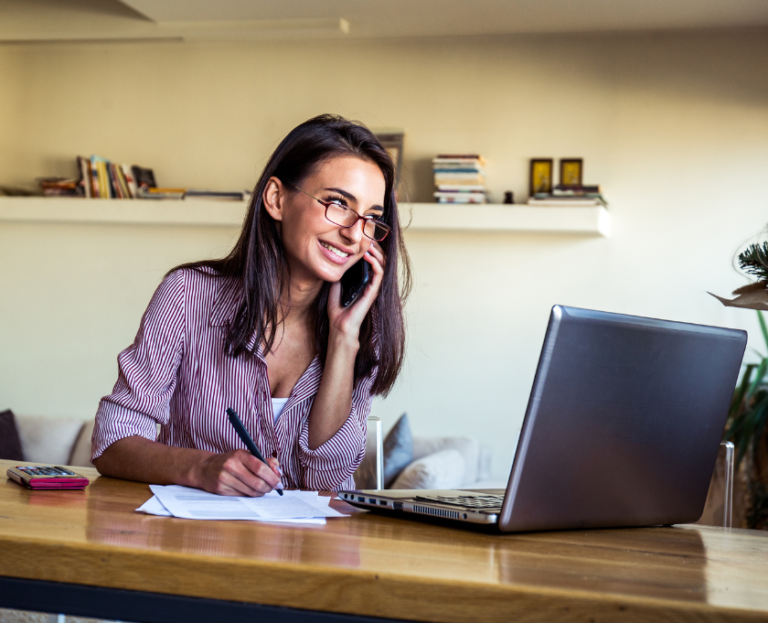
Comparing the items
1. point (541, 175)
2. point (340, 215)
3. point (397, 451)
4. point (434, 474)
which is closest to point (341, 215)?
point (340, 215)

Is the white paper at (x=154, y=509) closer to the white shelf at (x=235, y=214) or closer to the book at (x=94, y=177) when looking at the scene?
the white shelf at (x=235, y=214)

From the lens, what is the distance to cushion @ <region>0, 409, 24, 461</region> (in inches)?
142

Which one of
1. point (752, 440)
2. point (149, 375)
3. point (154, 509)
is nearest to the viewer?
point (154, 509)

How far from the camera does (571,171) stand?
12.1 feet

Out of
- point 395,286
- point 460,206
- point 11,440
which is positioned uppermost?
point 460,206

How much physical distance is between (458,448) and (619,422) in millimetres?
2556

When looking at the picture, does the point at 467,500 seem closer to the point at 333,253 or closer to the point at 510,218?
the point at 333,253

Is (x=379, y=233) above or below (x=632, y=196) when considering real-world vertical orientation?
below

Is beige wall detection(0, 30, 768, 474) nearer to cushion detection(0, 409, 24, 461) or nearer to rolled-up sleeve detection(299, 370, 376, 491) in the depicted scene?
cushion detection(0, 409, 24, 461)

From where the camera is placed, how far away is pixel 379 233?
1.68 metres

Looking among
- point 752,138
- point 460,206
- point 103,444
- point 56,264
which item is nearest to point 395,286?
point 103,444

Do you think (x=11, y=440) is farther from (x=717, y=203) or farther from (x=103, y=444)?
(x=717, y=203)

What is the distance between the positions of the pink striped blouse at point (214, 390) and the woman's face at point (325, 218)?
17 centimetres

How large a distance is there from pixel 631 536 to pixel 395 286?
83cm
